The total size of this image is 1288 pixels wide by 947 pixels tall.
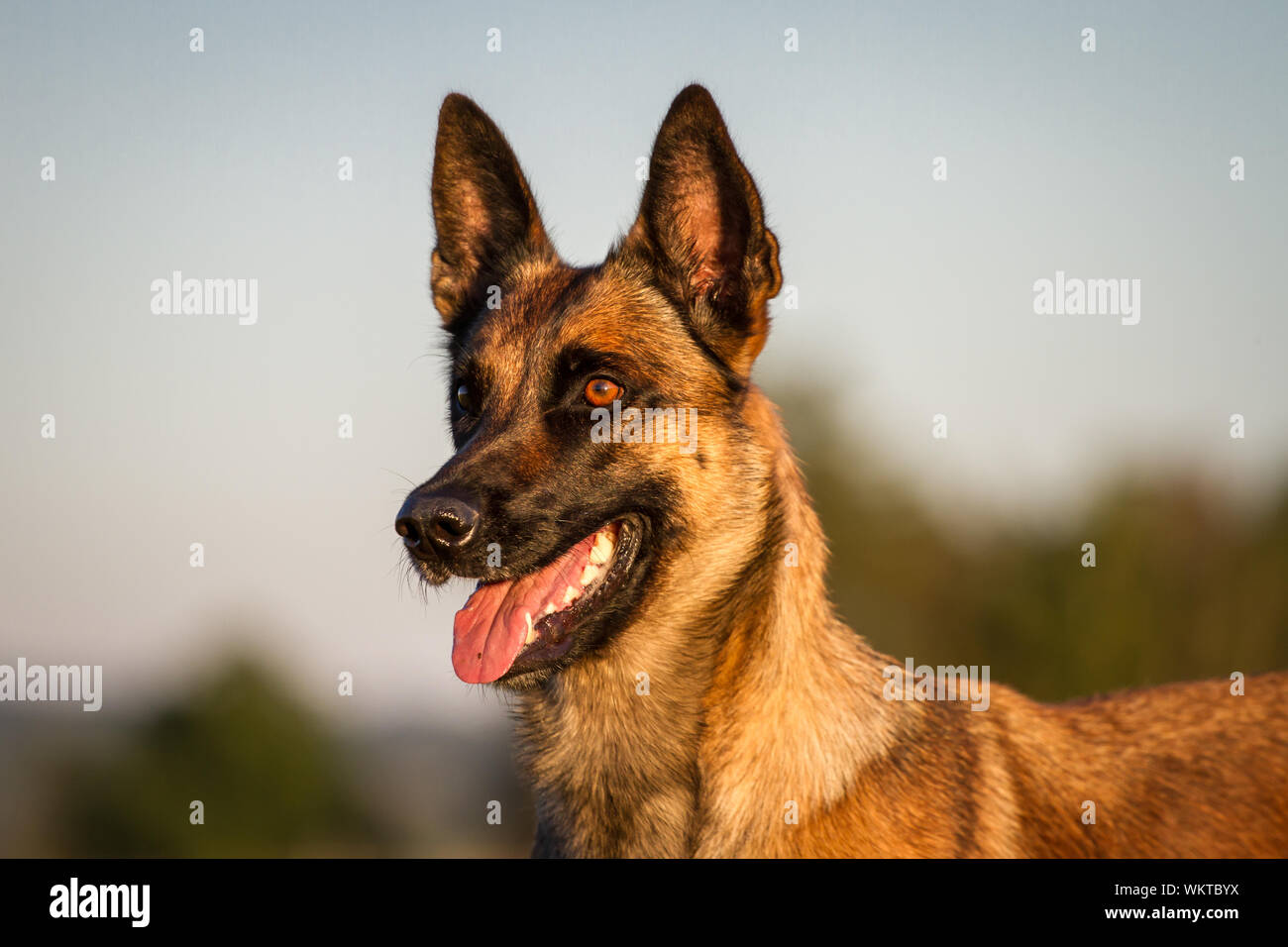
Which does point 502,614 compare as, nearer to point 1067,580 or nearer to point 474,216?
point 474,216

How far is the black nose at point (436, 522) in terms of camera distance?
3984 millimetres

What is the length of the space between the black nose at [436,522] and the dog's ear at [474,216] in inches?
69.0

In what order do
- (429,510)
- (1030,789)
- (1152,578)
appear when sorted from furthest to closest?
(1152,578)
(1030,789)
(429,510)

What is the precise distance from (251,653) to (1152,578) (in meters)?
33.3

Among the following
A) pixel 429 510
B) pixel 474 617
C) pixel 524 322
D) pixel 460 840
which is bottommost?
pixel 460 840

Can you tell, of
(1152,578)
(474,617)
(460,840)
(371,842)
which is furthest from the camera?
(460,840)

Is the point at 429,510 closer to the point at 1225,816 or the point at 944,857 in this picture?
the point at 944,857

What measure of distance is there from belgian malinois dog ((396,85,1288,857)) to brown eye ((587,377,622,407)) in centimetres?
1

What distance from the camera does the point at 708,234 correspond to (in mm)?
4812

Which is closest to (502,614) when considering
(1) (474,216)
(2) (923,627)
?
(1) (474,216)

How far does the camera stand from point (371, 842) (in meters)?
47.4

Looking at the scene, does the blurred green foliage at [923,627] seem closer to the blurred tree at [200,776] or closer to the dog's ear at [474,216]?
the blurred tree at [200,776]

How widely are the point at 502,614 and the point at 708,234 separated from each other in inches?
75.5

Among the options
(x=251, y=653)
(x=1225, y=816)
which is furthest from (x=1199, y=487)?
(x=1225, y=816)
